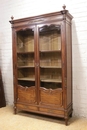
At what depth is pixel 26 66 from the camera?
308cm

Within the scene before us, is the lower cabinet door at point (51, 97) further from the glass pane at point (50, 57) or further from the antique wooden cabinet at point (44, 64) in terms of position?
the glass pane at point (50, 57)

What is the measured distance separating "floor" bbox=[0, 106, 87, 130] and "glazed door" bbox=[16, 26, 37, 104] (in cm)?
33

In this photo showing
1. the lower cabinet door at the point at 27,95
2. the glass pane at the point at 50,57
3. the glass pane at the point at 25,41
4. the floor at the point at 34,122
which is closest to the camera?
the floor at the point at 34,122

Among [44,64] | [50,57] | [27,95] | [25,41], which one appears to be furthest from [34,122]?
[25,41]

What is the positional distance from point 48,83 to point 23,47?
99cm

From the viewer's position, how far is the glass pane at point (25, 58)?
3.00 meters

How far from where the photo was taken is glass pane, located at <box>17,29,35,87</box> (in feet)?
9.83

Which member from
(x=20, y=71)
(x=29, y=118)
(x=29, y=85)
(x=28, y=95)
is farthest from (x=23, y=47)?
(x=29, y=118)

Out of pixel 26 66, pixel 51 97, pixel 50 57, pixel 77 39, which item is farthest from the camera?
pixel 26 66

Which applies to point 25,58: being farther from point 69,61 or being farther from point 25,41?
point 69,61

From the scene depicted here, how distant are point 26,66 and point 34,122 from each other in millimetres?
1136


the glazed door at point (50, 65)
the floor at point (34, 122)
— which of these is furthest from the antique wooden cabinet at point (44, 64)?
the floor at point (34, 122)

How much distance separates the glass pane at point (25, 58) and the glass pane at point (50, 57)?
0.23 metres

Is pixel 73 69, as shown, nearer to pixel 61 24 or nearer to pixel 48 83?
pixel 48 83
